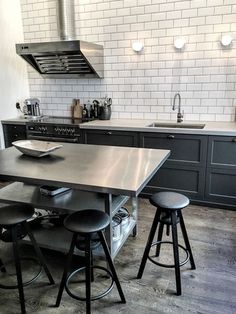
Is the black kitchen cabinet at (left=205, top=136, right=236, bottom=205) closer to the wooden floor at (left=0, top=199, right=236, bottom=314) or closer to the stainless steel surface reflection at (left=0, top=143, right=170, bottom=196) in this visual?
the wooden floor at (left=0, top=199, right=236, bottom=314)

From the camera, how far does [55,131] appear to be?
405cm

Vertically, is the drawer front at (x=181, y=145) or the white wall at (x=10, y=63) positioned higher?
the white wall at (x=10, y=63)

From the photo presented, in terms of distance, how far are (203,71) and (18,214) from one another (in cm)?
290

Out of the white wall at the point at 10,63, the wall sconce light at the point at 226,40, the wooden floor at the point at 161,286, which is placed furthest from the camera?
the white wall at the point at 10,63

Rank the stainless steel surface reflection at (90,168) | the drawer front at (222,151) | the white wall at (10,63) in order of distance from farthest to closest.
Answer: the white wall at (10,63) < the drawer front at (222,151) < the stainless steel surface reflection at (90,168)

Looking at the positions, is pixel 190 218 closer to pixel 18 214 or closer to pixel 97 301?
pixel 97 301

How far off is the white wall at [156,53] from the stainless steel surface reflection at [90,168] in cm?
172

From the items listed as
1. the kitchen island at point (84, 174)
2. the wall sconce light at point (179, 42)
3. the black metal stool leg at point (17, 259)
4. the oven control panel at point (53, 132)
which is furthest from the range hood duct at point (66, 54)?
the black metal stool leg at point (17, 259)

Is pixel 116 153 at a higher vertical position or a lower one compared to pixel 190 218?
higher

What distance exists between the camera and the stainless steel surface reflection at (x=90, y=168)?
173cm

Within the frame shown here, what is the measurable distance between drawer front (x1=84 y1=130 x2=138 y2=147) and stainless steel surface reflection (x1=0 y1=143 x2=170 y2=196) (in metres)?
1.03

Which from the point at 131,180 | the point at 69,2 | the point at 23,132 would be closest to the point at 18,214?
the point at 131,180

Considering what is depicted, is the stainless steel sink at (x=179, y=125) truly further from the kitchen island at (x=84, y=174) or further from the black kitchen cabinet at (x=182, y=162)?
the kitchen island at (x=84, y=174)

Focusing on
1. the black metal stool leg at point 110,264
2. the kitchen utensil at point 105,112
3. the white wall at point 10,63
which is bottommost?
the black metal stool leg at point 110,264
